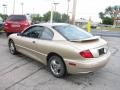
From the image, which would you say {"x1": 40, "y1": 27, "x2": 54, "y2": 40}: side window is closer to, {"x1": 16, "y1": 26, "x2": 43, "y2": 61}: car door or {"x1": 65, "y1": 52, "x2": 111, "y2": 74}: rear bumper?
{"x1": 16, "y1": 26, "x2": 43, "y2": 61}: car door

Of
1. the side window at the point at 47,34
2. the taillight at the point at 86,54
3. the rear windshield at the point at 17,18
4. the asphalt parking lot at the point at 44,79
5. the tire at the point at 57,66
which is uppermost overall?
the rear windshield at the point at 17,18

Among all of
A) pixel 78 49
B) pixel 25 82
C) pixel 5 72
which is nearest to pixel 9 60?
pixel 5 72

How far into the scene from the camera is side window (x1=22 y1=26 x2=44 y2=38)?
21.4 ft

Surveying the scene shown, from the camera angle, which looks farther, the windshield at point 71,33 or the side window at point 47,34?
the side window at point 47,34

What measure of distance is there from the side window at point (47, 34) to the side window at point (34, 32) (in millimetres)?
→ 175

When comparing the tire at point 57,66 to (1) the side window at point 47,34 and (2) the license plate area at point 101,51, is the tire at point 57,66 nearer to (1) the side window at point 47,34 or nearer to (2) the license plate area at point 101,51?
(1) the side window at point 47,34

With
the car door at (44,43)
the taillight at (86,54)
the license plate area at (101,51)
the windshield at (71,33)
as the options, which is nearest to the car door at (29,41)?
the car door at (44,43)

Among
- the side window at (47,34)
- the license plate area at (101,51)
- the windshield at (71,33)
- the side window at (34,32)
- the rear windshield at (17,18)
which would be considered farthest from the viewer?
the rear windshield at (17,18)

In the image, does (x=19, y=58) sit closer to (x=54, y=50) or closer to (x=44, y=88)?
(x=54, y=50)

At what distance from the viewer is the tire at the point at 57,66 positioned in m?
5.54

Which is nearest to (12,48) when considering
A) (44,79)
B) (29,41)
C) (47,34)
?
(29,41)

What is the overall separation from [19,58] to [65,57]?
2.81 meters

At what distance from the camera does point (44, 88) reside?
503cm

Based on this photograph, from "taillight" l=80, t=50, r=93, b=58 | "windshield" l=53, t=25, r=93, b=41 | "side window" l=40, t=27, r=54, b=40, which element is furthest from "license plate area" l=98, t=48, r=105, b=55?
"side window" l=40, t=27, r=54, b=40
